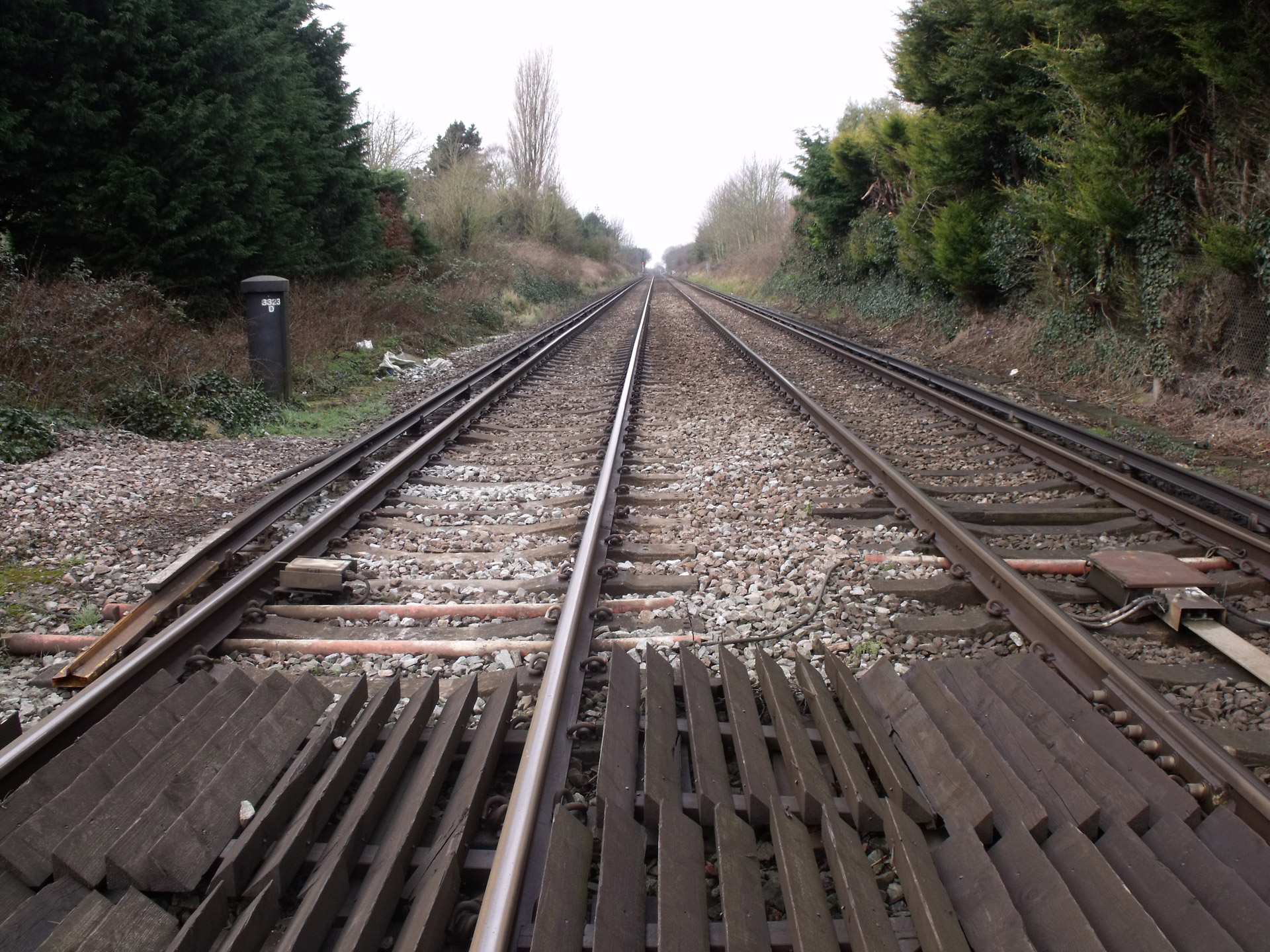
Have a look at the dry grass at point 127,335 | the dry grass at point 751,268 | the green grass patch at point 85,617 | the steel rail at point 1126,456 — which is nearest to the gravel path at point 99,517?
the green grass patch at point 85,617

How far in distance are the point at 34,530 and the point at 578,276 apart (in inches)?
1685

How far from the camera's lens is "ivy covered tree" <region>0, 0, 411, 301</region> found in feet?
29.0

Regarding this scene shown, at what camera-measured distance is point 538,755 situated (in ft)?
7.64

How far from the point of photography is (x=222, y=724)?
257 cm

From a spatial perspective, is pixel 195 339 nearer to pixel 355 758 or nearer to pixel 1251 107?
pixel 355 758

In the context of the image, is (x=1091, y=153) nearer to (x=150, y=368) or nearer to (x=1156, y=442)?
(x=1156, y=442)

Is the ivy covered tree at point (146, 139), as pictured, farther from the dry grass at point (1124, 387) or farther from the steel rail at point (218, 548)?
the dry grass at point (1124, 387)

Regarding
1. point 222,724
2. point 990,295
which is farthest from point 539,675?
point 990,295

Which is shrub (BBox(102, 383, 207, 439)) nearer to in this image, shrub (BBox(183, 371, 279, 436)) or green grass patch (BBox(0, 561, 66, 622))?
shrub (BBox(183, 371, 279, 436))

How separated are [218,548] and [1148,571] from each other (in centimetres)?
473

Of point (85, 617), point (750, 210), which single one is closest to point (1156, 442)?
point (85, 617)

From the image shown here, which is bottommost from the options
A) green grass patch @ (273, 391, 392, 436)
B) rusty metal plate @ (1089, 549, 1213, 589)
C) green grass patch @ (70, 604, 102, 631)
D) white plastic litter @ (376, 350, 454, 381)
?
green grass patch @ (70, 604, 102, 631)

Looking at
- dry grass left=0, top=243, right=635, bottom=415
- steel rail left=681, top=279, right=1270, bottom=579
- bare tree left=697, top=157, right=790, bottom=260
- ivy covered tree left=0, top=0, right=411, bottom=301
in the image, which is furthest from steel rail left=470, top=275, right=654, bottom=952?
bare tree left=697, top=157, right=790, bottom=260

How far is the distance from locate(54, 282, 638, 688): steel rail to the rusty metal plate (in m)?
4.39
